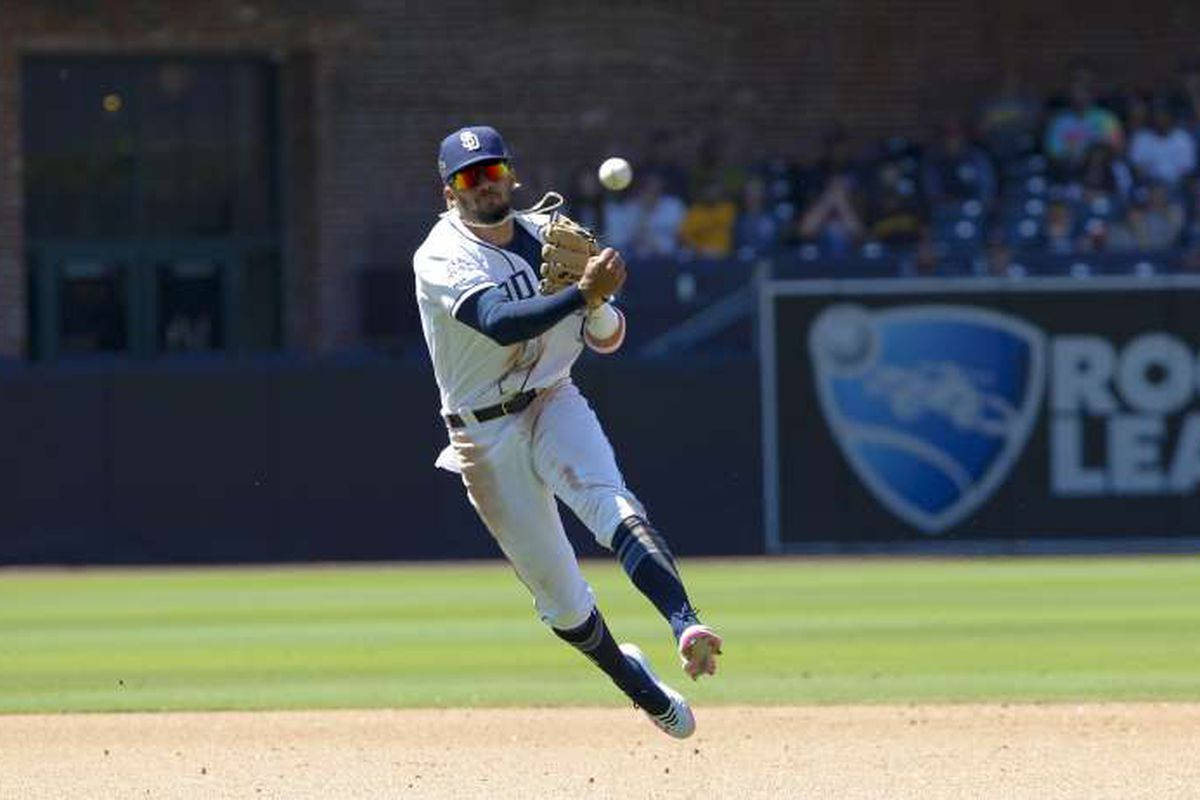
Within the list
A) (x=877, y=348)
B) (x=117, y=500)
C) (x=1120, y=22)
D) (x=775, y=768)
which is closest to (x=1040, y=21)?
(x=1120, y=22)

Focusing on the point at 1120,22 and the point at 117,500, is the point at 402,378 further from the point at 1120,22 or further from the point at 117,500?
the point at 1120,22

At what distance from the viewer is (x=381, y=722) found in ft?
34.4

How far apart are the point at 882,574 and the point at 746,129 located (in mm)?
8541

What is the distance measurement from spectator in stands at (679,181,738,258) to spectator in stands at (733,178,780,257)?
0.25 feet

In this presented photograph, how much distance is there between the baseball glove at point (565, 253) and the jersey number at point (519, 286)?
0.14 m

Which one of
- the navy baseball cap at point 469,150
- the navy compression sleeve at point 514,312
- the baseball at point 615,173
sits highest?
the navy baseball cap at point 469,150

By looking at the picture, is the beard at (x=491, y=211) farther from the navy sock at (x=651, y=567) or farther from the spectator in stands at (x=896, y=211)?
the spectator in stands at (x=896, y=211)

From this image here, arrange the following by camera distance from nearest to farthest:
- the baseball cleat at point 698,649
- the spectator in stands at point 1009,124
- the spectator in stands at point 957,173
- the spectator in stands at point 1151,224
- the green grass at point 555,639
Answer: the baseball cleat at point 698,649 < the green grass at point 555,639 < the spectator in stands at point 1151,224 < the spectator in stands at point 957,173 < the spectator in stands at point 1009,124

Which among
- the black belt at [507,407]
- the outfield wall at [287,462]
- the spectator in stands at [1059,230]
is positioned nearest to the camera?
the black belt at [507,407]

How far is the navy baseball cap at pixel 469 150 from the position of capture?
7949 millimetres

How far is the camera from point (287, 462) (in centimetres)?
1772

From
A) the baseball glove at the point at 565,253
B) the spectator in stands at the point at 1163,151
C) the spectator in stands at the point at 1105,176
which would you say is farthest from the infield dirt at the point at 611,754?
the spectator in stands at the point at 1163,151

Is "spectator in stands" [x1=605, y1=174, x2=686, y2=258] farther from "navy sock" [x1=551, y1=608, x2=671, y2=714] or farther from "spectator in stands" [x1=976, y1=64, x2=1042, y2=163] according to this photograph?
"navy sock" [x1=551, y1=608, x2=671, y2=714]

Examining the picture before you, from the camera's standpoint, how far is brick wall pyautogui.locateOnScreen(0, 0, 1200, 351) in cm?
2325
